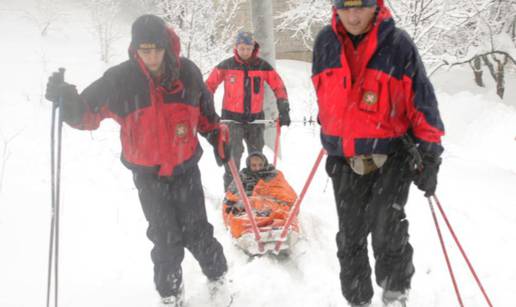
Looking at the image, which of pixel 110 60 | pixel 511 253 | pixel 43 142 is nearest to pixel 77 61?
pixel 110 60

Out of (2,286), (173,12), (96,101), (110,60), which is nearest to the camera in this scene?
(96,101)

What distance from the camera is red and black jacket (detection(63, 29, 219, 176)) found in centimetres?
280

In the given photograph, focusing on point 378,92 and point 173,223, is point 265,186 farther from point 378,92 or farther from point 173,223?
point 378,92

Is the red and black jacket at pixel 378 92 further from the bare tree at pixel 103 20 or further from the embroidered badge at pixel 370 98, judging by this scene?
the bare tree at pixel 103 20

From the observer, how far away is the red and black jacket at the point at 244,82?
5.64 meters

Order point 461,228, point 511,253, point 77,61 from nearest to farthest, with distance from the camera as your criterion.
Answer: point 511,253, point 461,228, point 77,61

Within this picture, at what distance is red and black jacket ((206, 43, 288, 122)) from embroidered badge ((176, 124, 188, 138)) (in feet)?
8.87

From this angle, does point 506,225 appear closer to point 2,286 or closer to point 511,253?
point 511,253

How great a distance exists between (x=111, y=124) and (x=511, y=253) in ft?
28.3

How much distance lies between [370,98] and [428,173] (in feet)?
1.73

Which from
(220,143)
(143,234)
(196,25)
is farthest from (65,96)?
(196,25)

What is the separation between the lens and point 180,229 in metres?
3.13

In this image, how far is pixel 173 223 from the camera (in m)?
3.05

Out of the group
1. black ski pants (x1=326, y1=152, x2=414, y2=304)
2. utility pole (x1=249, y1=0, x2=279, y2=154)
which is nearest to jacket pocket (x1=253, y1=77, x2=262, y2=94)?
utility pole (x1=249, y1=0, x2=279, y2=154)
